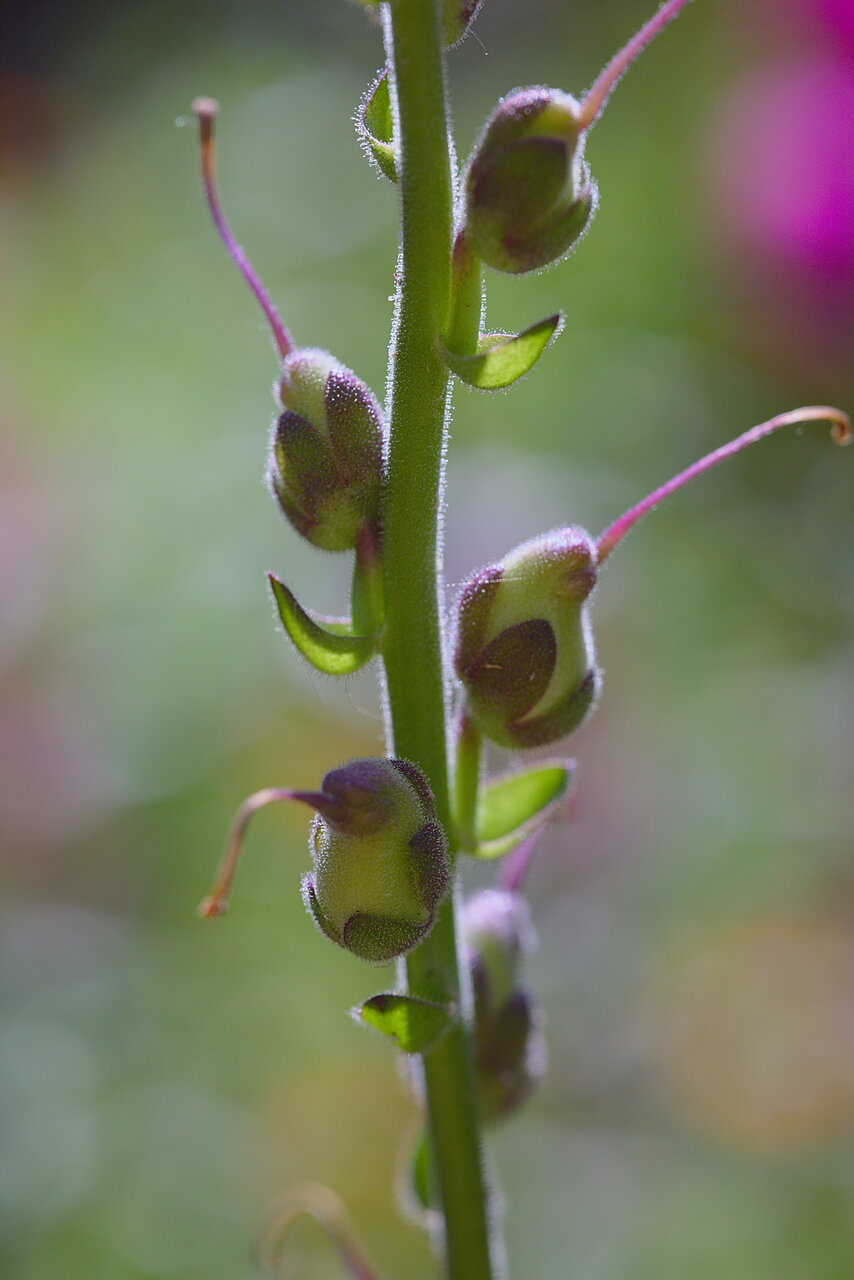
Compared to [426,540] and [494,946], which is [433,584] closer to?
[426,540]

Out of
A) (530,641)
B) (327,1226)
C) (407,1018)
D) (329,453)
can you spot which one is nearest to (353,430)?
(329,453)

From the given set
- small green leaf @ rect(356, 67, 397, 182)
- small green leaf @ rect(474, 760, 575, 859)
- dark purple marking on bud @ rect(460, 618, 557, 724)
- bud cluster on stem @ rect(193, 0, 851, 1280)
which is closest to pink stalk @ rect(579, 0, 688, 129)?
bud cluster on stem @ rect(193, 0, 851, 1280)

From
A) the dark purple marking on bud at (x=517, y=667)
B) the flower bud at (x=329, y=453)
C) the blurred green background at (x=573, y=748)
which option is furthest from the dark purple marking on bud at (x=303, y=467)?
the blurred green background at (x=573, y=748)

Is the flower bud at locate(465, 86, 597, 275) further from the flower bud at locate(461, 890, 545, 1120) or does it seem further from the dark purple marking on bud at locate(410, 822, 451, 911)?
the flower bud at locate(461, 890, 545, 1120)

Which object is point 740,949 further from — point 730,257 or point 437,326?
point 437,326

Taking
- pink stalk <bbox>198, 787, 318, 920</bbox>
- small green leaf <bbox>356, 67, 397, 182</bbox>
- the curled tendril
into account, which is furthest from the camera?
the curled tendril

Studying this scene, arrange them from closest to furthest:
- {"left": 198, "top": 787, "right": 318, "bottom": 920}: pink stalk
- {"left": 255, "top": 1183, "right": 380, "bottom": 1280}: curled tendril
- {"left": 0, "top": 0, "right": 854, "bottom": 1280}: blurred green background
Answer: {"left": 198, "top": 787, "right": 318, "bottom": 920}: pink stalk, {"left": 255, "top": 1183, "right": 380, "bottom": 1280}: curled tendril, {"left": 0, "top": 0, "right": 854, "bottom": 1280}: blurred green background
